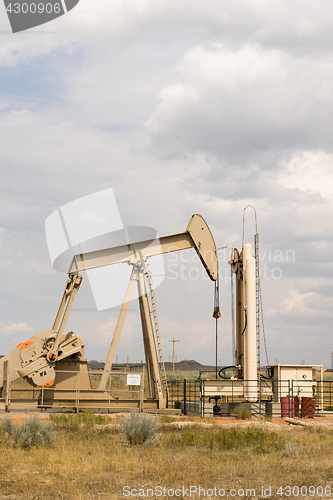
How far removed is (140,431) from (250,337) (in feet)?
23.2

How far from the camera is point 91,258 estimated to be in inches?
651

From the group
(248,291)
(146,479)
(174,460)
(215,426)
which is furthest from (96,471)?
(248,291)

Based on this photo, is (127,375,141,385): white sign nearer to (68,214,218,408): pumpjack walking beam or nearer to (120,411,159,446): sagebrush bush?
(68,214,218,408): pumpjack walking beam

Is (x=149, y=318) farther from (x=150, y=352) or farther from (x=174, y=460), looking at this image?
(x=174, y=460)

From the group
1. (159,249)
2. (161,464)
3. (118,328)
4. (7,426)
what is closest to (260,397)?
(118,328)

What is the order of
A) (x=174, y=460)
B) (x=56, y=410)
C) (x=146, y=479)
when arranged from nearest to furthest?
(x=146, y=479) → (x=174, y=460) → (x=56, y=410)

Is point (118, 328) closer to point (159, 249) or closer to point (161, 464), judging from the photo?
point (159, 249)

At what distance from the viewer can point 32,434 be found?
964 centimetres

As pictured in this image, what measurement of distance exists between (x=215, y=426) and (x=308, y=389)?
5.24 m

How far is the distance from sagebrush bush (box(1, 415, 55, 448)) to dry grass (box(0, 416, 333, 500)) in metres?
0.16

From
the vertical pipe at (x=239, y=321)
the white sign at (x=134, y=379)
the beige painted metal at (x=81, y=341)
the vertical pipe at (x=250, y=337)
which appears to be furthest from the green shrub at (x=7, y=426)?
the vertical pipe at (x=239, y=321)

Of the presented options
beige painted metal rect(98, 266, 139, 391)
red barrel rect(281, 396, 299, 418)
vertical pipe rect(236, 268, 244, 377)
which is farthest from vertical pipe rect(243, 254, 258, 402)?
beige painted metal rect(98, 266, 139, 391)

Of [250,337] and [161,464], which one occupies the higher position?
[250,337]

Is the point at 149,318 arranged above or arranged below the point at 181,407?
above
